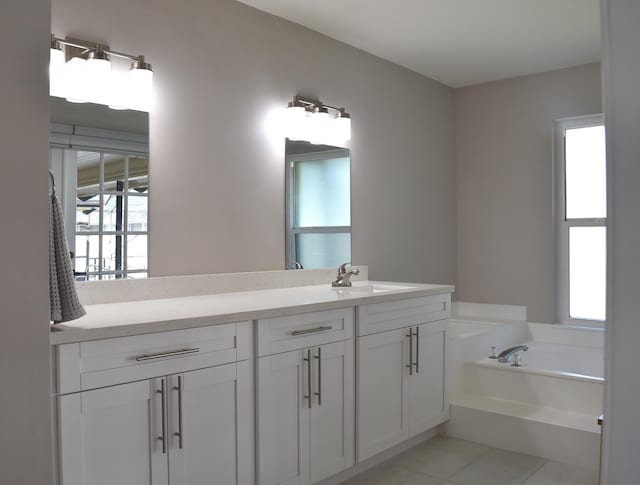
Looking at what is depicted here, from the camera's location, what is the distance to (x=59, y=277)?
160 cm

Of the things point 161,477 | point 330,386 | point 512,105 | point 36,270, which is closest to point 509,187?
point 512,105

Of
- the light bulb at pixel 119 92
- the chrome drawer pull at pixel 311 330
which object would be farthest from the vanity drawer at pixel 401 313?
the light bulb at pixel 119 92

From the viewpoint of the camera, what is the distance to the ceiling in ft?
9.58

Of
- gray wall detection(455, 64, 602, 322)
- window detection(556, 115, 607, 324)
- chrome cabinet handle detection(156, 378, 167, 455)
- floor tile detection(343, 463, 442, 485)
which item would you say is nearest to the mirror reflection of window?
chrome cabinet handle detection(156, 378, 167, 455)

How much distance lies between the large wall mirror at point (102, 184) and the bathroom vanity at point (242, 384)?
0.21m

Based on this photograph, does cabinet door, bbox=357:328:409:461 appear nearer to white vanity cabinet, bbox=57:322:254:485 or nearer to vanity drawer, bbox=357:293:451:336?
vanity drawer, bbox=357:293:451:336

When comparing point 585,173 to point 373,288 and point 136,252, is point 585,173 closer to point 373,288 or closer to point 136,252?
point 373,288

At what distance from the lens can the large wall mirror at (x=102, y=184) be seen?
212cm

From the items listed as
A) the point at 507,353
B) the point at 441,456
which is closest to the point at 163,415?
the point at 441,456

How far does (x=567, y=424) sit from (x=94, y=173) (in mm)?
2717

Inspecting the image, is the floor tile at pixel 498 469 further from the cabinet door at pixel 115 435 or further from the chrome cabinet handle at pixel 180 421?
the cabinet door at pixel 115 435

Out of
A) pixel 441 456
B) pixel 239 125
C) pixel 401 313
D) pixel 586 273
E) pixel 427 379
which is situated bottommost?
pixel 441 456

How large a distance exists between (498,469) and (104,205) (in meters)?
2.34

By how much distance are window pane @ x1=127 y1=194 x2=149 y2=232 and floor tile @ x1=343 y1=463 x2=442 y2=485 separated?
1568 millimetres
